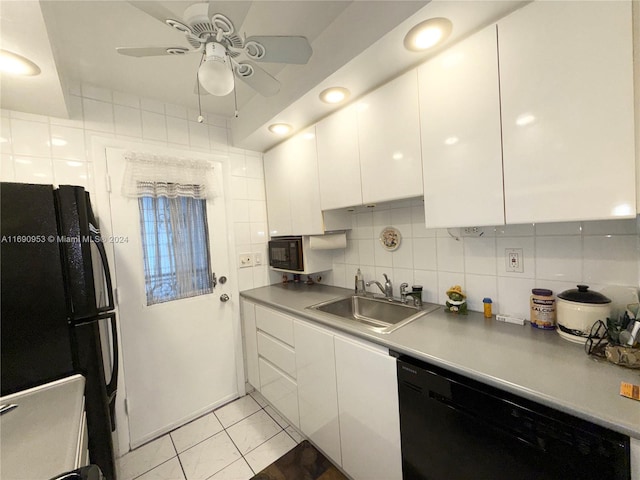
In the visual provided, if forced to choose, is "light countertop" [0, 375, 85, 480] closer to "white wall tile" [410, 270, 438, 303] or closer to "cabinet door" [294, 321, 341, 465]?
"cabinet door" [294, 321, 341, 465]

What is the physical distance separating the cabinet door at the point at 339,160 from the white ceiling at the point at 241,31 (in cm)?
13

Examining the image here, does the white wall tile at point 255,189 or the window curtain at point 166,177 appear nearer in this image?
the window curtain at point 166,177

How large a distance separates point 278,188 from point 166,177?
0.86 meters

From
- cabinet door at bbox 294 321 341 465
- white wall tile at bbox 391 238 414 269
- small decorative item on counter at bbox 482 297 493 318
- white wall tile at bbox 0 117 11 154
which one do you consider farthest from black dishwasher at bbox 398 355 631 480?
white wall tile at bbox 0 117 11 154

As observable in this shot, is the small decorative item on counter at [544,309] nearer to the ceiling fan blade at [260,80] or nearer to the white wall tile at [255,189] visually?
the ceiling fan blade at [260,80]

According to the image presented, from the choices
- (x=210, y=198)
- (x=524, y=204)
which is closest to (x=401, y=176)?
(x=524, y=204)

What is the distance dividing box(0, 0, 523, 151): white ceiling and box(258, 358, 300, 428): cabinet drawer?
1845mm

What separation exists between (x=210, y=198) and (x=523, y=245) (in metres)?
2.12

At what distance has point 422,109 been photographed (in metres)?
1.20

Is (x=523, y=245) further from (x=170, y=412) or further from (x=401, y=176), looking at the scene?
(x=170, y=412)

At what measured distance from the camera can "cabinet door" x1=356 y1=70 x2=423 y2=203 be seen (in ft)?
4.09

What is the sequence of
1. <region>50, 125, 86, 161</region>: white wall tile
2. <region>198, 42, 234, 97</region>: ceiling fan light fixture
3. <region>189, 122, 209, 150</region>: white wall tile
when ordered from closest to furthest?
<region>198, 42, 234, 97</region>: ceiling fan light fixture, <region>50, 125, 86, 161</region>: white wall tile, <region>189, 122, 209, 150</region>: white wall tile

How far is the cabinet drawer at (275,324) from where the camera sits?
5.51ft

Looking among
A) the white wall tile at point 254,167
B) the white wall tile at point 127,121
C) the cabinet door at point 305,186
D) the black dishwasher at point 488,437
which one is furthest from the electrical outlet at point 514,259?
the white wall tile at point 127,121
